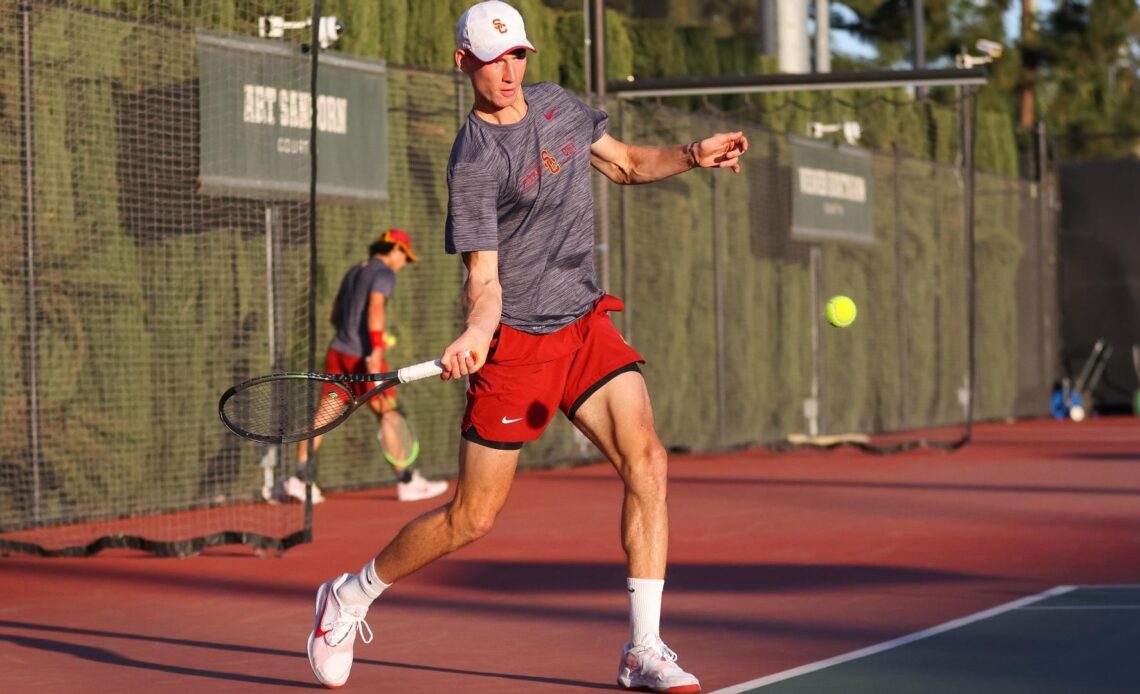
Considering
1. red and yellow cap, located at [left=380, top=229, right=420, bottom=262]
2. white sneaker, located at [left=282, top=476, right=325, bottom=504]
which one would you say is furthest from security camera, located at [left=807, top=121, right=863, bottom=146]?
white sneaker, located at [left=282, top=476, right=325, bottom=504]

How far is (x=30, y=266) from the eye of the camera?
11.5m

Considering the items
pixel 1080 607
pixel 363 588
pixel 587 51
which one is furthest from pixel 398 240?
pixel 363 588

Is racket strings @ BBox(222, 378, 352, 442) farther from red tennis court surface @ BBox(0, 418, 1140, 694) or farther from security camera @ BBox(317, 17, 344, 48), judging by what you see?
security camera @ BBox(317, 17, 344, 48)

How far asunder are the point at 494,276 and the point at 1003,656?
2.06 m

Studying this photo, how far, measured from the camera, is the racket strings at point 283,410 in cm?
668

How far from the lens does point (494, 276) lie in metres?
5.99

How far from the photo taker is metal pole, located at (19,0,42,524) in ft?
37.4

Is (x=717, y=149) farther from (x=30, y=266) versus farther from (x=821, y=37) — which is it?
(x=821, y=37)

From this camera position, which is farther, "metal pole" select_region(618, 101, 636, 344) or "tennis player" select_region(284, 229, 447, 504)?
"metal pole" select_region(618, 101, 636, 344)

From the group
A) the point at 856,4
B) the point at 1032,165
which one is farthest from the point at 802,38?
the point at 856,4

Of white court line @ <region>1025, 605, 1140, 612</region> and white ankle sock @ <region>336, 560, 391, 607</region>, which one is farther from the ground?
white ankle sock @ <region>336, 560, 391, 607</region>

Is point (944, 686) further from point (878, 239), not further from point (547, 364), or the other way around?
point (878, 239)

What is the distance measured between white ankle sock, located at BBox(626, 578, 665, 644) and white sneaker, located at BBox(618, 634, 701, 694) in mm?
26

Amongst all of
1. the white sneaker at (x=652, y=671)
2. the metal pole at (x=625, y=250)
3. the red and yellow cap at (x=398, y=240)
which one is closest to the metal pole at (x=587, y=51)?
the metal pole at (x=625, y=250)
